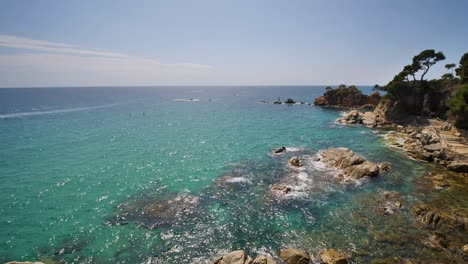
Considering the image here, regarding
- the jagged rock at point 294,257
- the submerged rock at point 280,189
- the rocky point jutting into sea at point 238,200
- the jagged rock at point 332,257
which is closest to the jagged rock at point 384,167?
the rocky point jutting into sea at point 238,200

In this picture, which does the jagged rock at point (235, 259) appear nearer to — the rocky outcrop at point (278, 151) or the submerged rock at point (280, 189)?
the submerged rock at point (280, 189)

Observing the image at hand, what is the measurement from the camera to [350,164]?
1350 inches

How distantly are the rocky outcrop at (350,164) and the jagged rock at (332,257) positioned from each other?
1657 centimetres

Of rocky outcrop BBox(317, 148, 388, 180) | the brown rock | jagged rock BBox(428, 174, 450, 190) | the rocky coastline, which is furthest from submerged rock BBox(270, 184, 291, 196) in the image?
jagged rock BBox(428, 174, 450, 190)

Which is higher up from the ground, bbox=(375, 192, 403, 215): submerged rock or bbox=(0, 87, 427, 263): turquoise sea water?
bbox=(375, 192, 403, 215): submerged rock

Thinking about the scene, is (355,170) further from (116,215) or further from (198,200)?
(116,215)

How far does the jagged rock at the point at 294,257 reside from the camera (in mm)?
16906

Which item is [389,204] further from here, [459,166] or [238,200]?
[459,166]

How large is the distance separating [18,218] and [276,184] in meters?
28.6

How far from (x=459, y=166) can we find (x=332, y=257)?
1155 inches

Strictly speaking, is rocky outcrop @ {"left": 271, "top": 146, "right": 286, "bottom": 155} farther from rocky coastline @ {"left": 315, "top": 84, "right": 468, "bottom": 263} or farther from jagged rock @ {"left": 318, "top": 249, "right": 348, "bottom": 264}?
jagged rock @ {"left": 318, "top": 249, "right": 348, "bottom": 264}

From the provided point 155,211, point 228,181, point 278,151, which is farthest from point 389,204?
point 155,211

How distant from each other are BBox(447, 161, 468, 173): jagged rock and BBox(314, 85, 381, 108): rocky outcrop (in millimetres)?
80602

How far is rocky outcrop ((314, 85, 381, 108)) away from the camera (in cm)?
10902
